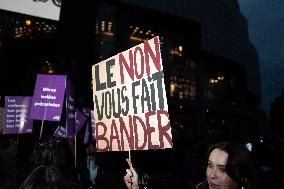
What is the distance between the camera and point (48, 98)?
6613 mm

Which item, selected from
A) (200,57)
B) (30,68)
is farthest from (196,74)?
(30,68)

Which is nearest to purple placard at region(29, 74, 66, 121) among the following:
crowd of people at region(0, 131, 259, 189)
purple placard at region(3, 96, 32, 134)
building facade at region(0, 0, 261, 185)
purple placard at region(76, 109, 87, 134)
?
crowd of people at region(0, 131, 259, 189)

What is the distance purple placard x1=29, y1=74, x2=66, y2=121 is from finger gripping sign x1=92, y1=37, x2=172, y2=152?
291 cm

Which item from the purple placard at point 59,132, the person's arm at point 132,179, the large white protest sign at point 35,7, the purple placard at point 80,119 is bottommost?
the person's arm at point 132,179

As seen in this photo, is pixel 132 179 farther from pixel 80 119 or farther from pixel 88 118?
pixel 88 118

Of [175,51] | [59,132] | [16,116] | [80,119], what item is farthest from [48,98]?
[175,51]

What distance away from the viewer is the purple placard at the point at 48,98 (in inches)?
258

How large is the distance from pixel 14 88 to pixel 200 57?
31.5 metres

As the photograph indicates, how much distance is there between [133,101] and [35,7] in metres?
5.65

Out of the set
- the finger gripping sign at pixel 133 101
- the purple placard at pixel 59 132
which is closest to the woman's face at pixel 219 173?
the finger gripping sign at pixel 133 101

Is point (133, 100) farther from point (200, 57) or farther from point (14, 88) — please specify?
point (200, 57)

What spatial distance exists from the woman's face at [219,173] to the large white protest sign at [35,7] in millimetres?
6400

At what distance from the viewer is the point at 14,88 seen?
15133 mm

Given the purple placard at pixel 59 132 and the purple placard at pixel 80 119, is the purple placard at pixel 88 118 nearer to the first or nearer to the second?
the purple placard at pixel 80 119
